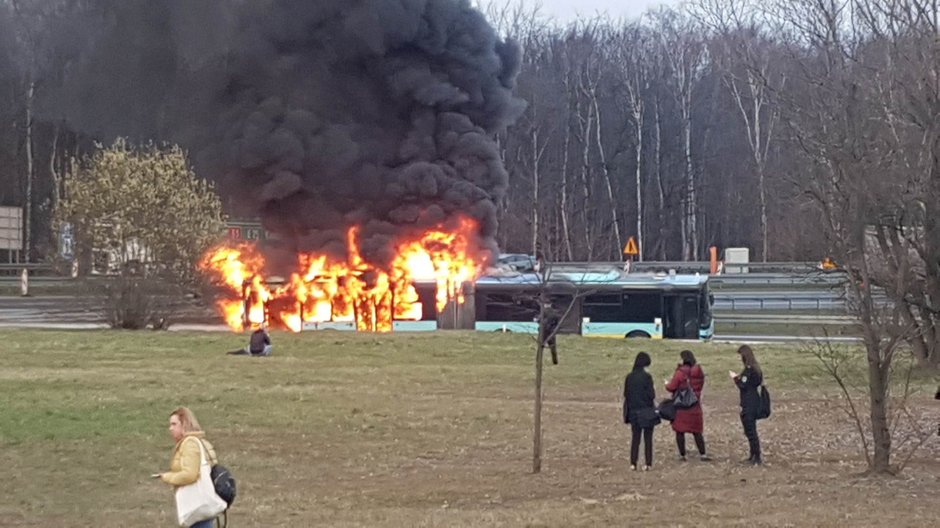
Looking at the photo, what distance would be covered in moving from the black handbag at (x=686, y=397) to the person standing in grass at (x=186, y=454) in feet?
27.6

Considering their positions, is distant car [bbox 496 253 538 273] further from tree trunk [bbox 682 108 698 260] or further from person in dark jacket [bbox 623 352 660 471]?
person in dark jacket [bbox 623 352 660 471]

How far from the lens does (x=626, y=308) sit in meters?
39.7

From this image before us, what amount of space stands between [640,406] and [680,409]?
817 mm

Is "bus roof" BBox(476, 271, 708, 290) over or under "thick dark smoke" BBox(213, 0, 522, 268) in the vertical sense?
under

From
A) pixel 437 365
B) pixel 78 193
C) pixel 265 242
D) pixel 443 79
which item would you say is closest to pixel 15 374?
pixel 437 365

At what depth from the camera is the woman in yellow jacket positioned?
862cm

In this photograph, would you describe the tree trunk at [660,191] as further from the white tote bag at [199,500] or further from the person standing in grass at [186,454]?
the white tote bag at [199,500]

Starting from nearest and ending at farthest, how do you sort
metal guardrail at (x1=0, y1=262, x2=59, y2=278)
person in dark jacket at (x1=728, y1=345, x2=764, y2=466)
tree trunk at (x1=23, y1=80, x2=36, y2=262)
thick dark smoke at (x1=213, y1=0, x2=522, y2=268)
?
person in dark jacket at (x1=728, y1=345, x2=764, y2=466) < thick dark smoke at (x1=213, y1=0, x2=522, y2=268) < metal guardrail at (x1=0, y1=262, x2=59, y2=278) < tree trunk at (x1=23, y1=80, x2=36, y2=262)

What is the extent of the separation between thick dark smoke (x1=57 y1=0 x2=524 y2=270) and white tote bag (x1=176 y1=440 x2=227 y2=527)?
1371 inches

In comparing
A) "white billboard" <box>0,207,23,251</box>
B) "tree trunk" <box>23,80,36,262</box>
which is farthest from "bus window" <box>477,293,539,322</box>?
"tree trunk" <box>23,80,36,262</box>

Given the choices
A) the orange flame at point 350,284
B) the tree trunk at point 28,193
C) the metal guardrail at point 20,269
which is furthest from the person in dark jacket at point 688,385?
the tree trunk at point 28,193

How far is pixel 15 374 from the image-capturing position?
24875 millimetres

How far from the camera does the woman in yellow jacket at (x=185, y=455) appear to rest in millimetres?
8617

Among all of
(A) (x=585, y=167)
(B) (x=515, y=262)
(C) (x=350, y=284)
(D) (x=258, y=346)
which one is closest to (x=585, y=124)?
(A) (x=585, y=167)
